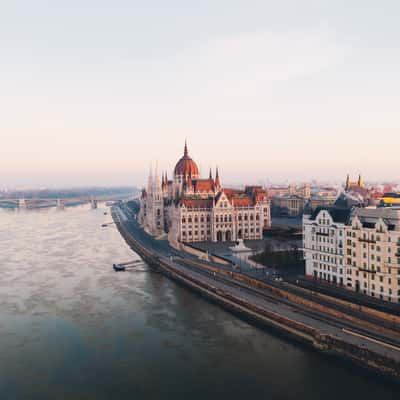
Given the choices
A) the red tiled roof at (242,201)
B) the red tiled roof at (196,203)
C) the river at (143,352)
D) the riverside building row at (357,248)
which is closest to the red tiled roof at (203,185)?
the red tiled roof at (242,201)

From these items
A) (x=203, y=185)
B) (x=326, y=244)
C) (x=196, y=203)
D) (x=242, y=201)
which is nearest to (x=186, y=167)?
(x=203, y=185)

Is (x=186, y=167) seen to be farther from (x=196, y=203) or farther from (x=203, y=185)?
(x=196, y=203)

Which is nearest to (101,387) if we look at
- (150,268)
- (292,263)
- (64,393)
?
(64,393)

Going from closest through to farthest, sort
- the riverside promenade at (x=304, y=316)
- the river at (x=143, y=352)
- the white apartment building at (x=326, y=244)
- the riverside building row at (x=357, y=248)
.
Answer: the river at (x=143, y=352)
the riverside promenade at (x=304, y=316)
the riverside building row at (x=357, y=248)
the white apartment building at (x=326, y=244)

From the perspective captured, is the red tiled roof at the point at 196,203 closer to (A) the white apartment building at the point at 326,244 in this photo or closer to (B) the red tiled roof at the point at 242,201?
(B) the red tiled roof at the point at 242,201

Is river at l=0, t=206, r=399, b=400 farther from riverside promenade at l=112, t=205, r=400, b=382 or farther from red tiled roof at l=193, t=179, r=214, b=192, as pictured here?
red tiled roof at l=193, t=179, r=214, b=192

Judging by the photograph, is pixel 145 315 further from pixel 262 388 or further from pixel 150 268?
pixel 150 268
